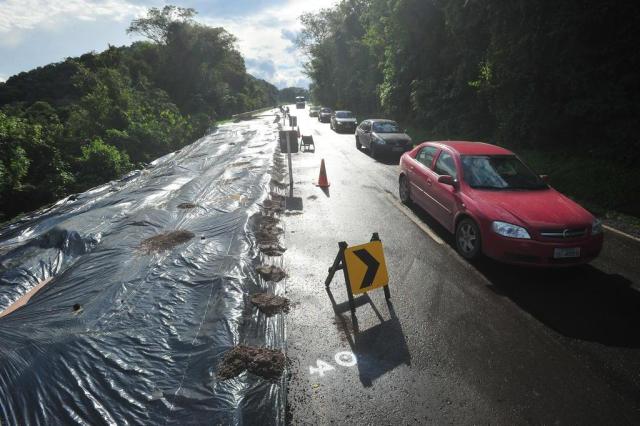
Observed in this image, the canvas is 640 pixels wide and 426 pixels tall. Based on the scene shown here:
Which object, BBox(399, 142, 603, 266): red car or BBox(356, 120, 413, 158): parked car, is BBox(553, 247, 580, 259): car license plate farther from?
BBox(356, 120, 413, 158): parked car

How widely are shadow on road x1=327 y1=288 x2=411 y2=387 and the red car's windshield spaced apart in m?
3.09

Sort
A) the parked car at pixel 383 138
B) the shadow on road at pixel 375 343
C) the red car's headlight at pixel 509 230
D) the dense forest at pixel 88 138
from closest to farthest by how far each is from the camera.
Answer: the shadow on road at pixel 375 343 → the red car's headlight at pixel 509 230 → the dense forest at pixel 88 138 → the parked car at pixel 383 138

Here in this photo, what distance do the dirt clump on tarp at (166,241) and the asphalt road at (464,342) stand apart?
1.89m

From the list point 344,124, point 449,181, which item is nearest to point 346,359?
point 449,181

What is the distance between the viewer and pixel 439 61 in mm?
20891

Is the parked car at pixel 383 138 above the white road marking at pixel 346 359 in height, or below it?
above

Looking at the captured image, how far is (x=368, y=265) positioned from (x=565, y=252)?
295 cm

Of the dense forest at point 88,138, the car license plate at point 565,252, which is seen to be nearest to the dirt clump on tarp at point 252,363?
the car license plate at point 565,252

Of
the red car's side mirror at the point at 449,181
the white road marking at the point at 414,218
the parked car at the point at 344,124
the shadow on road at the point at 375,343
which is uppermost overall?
the parked car at the point at 344,124

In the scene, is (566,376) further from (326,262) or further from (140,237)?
(140,237)

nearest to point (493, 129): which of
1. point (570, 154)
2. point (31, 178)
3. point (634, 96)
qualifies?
point (570, 154)

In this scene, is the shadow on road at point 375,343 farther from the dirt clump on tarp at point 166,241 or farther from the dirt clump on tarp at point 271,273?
the dirt clump on tarp at point 166,241

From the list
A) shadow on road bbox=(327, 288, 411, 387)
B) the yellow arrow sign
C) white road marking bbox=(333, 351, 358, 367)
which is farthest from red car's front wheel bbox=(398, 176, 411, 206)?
white road marking bbox=(333, 351, 358, 367)

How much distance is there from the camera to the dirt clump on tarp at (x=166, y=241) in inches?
221
